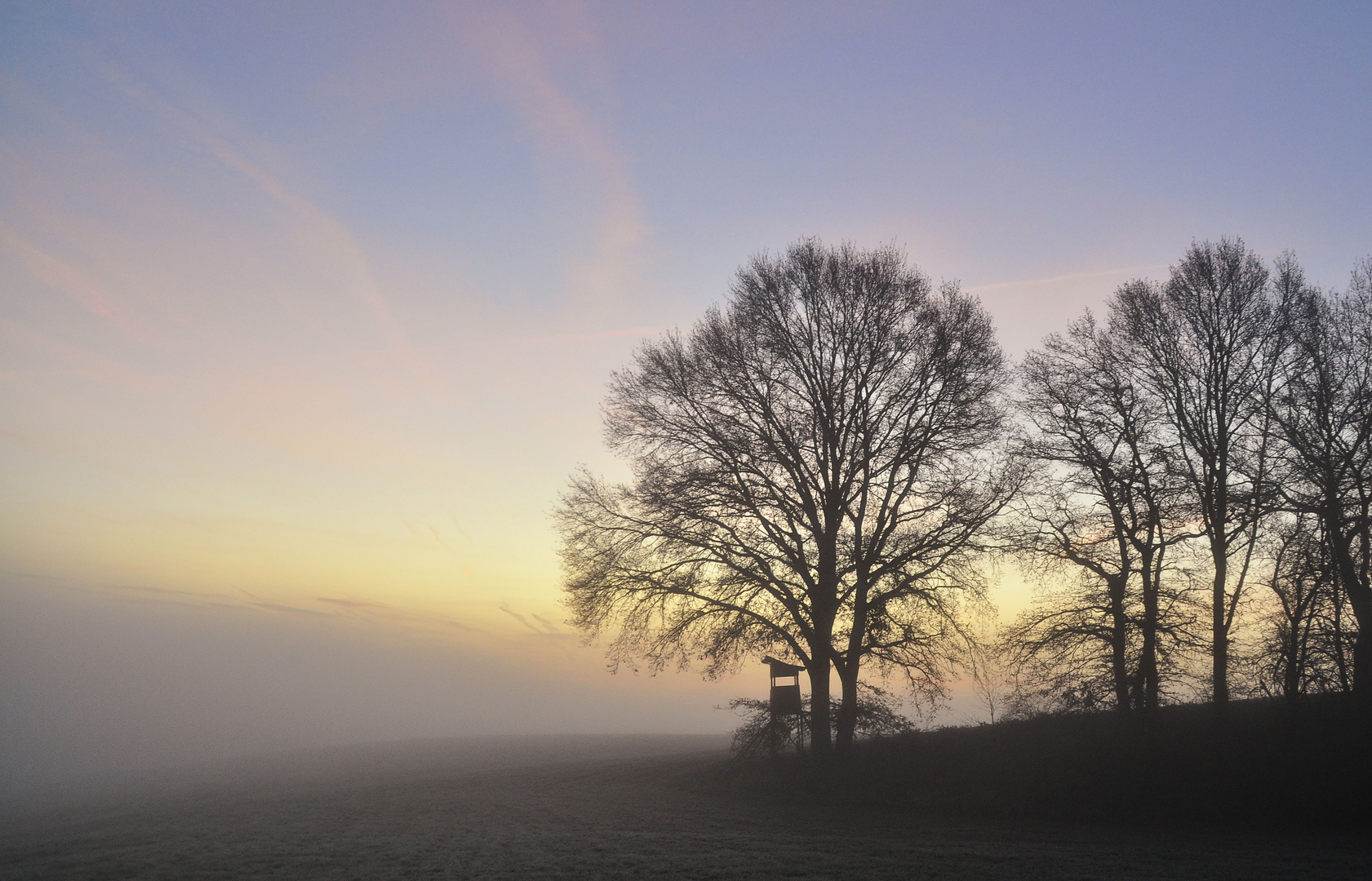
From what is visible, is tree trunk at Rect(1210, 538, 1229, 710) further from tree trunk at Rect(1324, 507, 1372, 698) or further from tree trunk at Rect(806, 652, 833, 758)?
tree trunk at Rect(806, 652, 833, 758)

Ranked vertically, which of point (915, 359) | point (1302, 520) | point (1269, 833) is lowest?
point (1269, 833)

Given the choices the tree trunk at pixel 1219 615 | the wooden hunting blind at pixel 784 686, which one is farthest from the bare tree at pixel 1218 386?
the wooden hunting blind at pixel 784 686

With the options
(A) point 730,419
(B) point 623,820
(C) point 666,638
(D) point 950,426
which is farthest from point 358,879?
(D) point 950,426

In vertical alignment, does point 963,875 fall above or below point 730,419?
below

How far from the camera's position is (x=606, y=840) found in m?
12.9

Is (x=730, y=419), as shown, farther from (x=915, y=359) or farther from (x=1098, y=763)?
(x=1098, y=763)

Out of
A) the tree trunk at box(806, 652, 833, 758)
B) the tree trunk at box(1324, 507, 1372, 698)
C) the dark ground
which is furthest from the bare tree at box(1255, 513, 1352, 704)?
the tree trunk at box(806, 652, 833, 758)

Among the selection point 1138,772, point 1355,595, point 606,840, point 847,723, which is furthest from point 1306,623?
point 606,840

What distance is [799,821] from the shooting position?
48.2ft

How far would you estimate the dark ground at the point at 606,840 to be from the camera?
1034 cm

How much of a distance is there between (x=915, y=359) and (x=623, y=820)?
513 inches

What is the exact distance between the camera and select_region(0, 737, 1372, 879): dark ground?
1034cm

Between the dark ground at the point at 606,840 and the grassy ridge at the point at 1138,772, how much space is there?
686 millimetres

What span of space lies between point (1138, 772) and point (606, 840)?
34.4 ft
